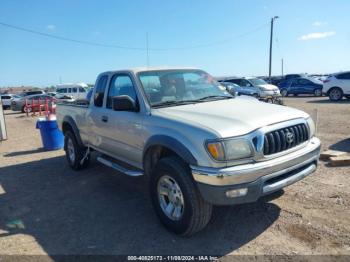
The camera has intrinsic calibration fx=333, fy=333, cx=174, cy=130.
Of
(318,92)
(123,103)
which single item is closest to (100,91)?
(123,103)

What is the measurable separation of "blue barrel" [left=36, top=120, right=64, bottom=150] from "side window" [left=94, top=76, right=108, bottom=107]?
161 inches

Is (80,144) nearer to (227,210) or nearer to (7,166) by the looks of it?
(7,166)

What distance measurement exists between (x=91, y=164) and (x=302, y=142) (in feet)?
15.7

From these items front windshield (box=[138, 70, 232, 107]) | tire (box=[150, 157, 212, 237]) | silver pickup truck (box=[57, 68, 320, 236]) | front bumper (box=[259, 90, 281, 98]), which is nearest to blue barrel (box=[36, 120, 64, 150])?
silver pickup truck (box=[57, 68, 320, 236])

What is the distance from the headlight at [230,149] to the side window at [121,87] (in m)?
1.71

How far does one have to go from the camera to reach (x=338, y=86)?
19312 mm

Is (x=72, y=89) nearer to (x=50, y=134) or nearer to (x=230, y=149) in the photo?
(x=50, y=134)

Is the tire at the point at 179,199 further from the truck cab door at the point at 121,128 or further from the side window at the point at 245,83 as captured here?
the side window at the point at 245,83

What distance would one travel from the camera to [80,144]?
6523mm

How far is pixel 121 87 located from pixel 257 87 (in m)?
17.8

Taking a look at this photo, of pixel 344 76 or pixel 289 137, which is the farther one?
pixel 344 76

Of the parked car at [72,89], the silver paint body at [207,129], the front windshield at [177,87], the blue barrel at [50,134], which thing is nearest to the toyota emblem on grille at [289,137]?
the silver paint body at [207,129]

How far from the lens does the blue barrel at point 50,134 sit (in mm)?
9211

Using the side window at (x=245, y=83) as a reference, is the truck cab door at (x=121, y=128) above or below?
below
